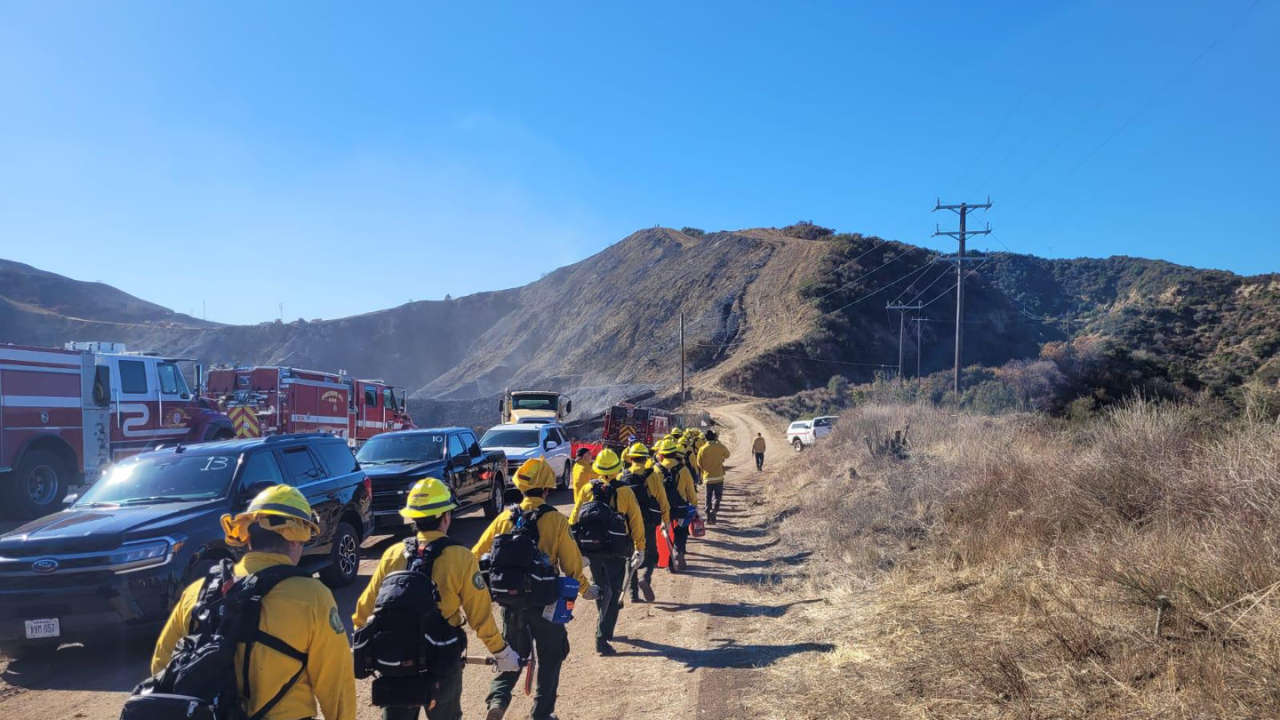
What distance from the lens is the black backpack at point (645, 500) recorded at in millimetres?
9211

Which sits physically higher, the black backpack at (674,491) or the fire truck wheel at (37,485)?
the black backpack at (674,491)

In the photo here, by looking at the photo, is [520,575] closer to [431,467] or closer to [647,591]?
[647,591]

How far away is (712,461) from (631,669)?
759 cm

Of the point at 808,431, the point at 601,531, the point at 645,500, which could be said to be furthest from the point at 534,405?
the point at 601,531

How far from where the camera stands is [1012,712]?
14.5ft

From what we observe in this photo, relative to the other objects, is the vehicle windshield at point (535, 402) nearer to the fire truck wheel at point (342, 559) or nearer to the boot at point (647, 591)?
the fire truck wheel at point (342, 559)

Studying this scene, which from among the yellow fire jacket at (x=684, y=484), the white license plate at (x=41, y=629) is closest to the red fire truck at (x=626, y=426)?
the yellow fire jacket at (x=684, y=484)

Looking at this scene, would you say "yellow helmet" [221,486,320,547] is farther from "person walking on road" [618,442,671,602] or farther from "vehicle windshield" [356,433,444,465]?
"vehicle windshield" [356,433,444,465]

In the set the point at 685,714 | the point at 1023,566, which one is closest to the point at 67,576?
the point at 685,714

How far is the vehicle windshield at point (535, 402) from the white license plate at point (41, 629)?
20.9 meters

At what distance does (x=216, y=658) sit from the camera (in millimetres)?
2471

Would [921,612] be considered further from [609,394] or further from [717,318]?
[717,318]

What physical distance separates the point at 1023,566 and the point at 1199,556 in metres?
1.74

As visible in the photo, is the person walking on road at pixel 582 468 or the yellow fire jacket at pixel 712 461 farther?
the yellow fire jacket at pixel 712 461
